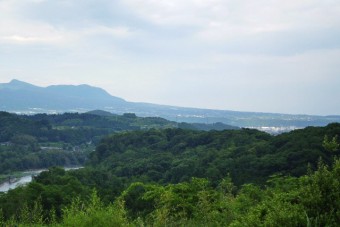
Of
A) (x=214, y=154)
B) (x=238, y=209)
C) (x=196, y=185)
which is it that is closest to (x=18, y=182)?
(x=214, y=154)

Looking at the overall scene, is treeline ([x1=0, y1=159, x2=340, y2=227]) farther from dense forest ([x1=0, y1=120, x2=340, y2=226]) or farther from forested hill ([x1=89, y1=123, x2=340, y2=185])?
forested hill ([x1=89, y1=123, x2=340, y2=185])

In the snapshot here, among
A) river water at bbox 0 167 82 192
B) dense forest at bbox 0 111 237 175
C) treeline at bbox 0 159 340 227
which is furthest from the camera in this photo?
dense forest at bbox 0 111 237 175

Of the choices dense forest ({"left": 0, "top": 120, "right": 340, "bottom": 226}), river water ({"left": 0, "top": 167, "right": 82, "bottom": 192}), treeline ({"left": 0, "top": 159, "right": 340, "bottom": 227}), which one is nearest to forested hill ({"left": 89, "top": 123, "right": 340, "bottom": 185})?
dense forest ({"left": 0, "top": 120, "right": 340, "bottom": 226})

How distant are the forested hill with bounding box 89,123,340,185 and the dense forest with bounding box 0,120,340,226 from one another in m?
0.10

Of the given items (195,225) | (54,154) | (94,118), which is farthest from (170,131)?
(195,225)

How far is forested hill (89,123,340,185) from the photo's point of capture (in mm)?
30641

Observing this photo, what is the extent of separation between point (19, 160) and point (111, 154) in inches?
640

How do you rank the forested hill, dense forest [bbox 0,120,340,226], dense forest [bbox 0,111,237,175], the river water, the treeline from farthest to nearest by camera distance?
dense forest [bbox 0,111,237,175], the river water, the forested hill, dense forest [bbox 0,120,340,226], the treeline

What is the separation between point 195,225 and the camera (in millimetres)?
7383

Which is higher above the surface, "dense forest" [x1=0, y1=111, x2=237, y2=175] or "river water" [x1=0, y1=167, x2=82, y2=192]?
"dense forest" [x1=0, y1=111, x2=237, y2=175]

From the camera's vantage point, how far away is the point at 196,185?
34.7ft

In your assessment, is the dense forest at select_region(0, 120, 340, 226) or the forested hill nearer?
the dense forest at select_region(0, 120, 340, 226)

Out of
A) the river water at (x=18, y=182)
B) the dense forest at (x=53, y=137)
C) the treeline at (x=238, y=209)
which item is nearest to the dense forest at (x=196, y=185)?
the treeline at (x=238, y=209)

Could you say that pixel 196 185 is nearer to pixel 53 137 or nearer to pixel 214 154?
pixel 214 154
